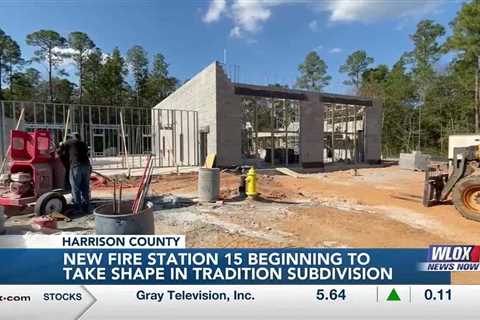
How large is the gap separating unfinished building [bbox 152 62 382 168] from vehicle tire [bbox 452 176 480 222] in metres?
9.96

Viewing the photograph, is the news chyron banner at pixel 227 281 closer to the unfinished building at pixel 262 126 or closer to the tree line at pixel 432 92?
the unfinished building at pixel 262 126

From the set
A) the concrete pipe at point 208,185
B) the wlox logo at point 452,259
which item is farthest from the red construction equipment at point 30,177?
the wlox logo at point 452,259

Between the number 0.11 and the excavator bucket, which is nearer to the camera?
the number 0.11

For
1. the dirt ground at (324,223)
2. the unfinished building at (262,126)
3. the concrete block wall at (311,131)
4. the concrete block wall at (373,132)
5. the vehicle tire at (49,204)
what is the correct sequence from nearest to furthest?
the dirt ground at (324,223) → the vehicle tire at (49,204) → the unfinished building at (262,126) → the concrete block wall at (311,131) → the concrete block wall at (373,132)

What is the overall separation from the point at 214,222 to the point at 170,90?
42361 millimetres

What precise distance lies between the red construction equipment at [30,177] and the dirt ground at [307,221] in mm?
435

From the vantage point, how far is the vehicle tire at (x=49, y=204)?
6.04 m

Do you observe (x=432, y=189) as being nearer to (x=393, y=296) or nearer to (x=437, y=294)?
(x=437, y=294)

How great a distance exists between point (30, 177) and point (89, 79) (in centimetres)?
3785

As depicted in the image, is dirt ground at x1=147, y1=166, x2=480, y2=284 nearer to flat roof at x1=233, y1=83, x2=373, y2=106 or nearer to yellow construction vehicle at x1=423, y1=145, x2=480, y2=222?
yellow construction vehicle at x1=423, y1=145, x2=480, y2=222

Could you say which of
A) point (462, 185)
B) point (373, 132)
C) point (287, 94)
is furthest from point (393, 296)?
point (373, 132)

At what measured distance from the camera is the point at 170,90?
45.8 meters

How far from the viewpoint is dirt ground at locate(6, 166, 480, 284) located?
4902 millimetres

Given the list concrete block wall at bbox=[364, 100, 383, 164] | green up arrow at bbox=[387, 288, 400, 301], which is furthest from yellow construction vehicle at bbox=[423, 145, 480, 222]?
concrete block wall at bbox=[364, 100, 383, 164]
